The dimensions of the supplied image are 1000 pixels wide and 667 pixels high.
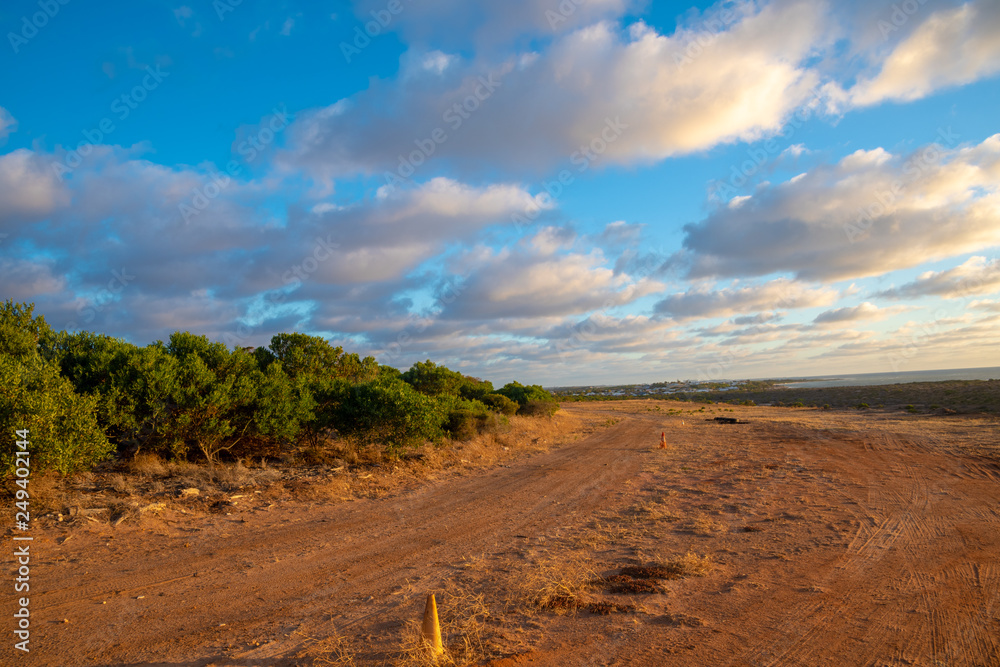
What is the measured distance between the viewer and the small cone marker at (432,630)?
4.42 m

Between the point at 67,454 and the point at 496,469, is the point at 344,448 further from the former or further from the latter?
the point at 67,454

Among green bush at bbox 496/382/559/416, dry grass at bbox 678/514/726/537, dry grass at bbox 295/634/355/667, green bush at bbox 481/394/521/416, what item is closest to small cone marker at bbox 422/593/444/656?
dry grass at bbox 295/634/355/667

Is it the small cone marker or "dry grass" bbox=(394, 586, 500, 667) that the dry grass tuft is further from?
the small cone marker

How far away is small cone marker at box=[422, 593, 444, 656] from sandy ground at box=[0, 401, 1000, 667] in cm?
52

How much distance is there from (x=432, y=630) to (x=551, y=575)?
2.67m

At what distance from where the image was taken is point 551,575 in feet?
21.9

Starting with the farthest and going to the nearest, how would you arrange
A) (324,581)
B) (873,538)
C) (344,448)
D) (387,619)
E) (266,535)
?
(344,448) → (266,535) → (873,538) → (324,581) → (387,619)

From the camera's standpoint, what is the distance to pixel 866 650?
471 centimetres

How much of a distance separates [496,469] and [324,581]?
968 cm

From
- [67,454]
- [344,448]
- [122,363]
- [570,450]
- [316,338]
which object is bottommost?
[570,450]

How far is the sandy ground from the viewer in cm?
482

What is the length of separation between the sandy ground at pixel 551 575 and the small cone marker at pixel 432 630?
1.70 feet

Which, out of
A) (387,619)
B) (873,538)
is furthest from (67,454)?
(873,538)

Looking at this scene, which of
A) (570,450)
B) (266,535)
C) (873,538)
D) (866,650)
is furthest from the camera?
(570,450)
